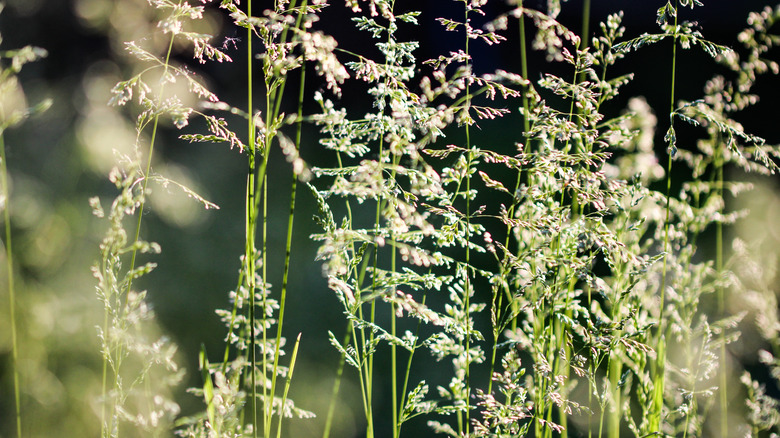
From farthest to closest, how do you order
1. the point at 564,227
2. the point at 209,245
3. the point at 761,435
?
the point at 209,245 < the point at 761,435 < the point at 564,227

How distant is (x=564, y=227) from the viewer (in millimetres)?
834

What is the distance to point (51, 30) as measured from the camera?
213 centimetres

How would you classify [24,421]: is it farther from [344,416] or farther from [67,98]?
[67,98]

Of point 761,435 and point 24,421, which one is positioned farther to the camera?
point 761,435

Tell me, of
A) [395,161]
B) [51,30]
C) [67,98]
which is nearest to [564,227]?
[395,161]

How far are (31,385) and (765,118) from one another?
2.48 metres

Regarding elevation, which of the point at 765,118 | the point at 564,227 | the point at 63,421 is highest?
the point at 765,118

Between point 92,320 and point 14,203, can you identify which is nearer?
point 92,320

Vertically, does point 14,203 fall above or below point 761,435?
above

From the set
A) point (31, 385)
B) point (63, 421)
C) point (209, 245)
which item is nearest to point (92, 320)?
point (63, 421)

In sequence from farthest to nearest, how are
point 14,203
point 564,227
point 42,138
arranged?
point 42,138 → point 14,203 → point 564,227

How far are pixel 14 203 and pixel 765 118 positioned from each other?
2.52 meters

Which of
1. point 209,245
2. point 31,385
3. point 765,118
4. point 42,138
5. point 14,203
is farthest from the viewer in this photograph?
point 765,118

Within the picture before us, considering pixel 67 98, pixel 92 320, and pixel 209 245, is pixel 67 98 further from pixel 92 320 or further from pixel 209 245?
pixel 92 320
